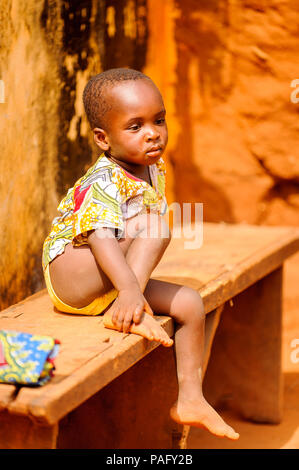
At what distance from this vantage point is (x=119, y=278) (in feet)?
8.07

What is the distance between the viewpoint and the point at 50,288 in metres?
2.71

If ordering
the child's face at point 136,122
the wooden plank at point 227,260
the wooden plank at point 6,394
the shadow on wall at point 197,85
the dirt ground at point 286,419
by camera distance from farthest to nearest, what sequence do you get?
the shadow on wall at point 197,85
the dirt ground at point 286,419
the wooden plank at point 227,260
the child's face at point 136,122
the wooden plank at point 6,394

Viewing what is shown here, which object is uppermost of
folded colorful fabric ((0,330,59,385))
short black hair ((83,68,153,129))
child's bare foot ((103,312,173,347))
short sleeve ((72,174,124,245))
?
short black hair ((83,68,153,129))

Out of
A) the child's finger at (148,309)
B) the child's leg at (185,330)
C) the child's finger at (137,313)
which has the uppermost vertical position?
the child's finger at (137,313)

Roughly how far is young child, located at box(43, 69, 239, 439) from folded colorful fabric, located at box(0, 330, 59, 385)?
364 millimetres

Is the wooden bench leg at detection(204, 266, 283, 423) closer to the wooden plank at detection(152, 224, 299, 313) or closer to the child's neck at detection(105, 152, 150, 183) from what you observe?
the wooden plank at detection(152, 224, 299, 313)

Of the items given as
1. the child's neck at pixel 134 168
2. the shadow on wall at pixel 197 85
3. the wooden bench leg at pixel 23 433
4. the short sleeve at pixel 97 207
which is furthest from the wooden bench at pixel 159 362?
the shadow on wall at pixel 197 85

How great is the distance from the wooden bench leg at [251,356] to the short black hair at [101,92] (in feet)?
5.76

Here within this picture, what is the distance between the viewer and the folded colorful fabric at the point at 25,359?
208cm

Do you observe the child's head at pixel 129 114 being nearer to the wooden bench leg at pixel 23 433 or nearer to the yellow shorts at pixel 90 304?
the yellow shorts at pixel 90 304

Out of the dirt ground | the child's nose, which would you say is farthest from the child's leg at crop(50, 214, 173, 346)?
the dirt ground

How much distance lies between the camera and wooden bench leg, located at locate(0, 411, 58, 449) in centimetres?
207

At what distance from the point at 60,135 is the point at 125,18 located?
3.05 feet

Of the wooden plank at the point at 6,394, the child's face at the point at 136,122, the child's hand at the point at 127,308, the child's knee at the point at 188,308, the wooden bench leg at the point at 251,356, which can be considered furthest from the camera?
Answer: the wooden bench leg at the point at 251,356
